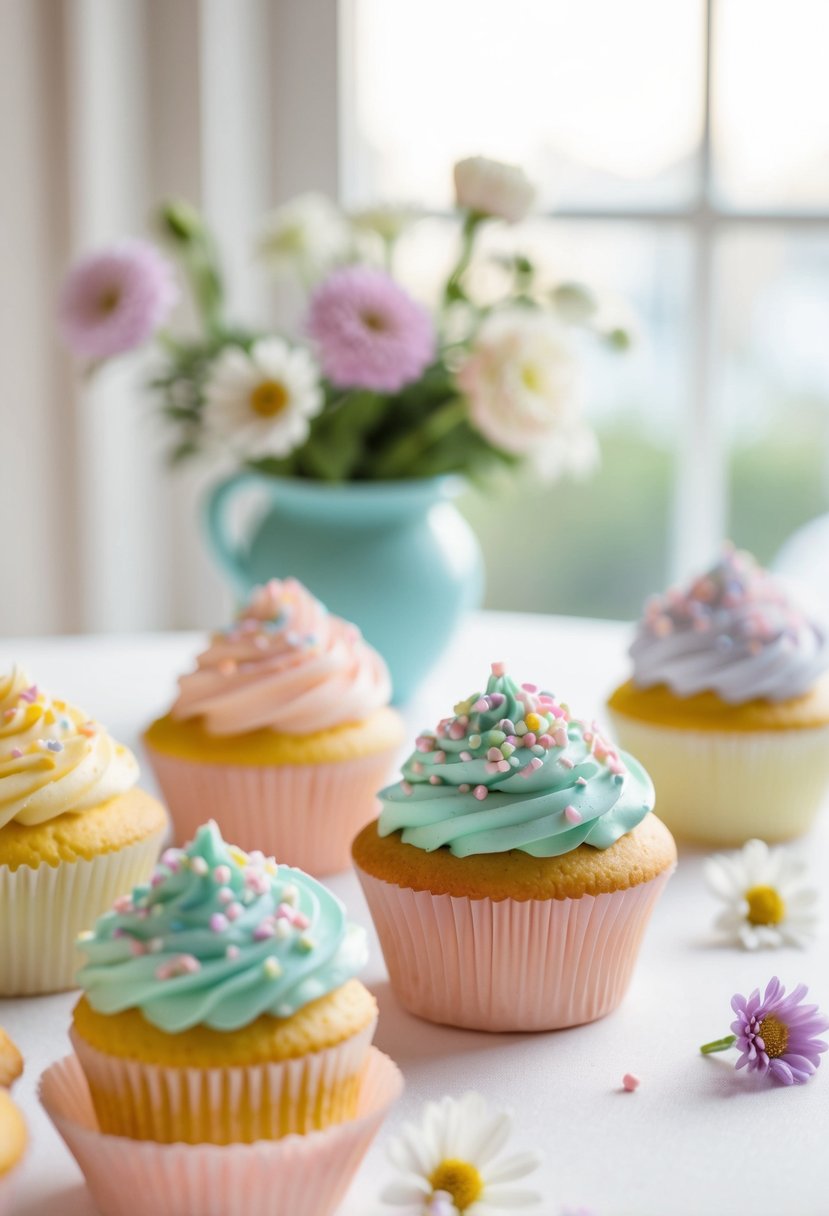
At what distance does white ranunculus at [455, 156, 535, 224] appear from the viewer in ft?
6.28

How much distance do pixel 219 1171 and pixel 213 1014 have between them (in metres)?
0.09

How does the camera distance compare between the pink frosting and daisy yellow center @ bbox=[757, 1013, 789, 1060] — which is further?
the pink frosting

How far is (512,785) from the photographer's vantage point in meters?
1.29

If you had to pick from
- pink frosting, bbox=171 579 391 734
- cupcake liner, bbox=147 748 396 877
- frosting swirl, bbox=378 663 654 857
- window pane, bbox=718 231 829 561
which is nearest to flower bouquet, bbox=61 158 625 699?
pink frosting, bbox=171 579 391 734

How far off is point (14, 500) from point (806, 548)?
1549 mm

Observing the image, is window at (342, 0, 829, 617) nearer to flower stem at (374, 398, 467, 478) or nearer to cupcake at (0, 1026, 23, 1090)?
flower stem at (374, 398, 467, 478)

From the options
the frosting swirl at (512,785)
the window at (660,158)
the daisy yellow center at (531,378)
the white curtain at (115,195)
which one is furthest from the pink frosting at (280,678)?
the white curtain at (115,195)

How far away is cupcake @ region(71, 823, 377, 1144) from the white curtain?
76.8 inches

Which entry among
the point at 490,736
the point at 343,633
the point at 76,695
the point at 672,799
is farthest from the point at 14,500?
the point at 490,736

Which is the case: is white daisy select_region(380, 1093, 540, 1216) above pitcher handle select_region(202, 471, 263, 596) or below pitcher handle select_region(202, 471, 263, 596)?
below

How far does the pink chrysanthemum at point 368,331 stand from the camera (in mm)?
1847

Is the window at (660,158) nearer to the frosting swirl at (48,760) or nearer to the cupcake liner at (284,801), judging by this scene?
the cupcake liner at (284,801)

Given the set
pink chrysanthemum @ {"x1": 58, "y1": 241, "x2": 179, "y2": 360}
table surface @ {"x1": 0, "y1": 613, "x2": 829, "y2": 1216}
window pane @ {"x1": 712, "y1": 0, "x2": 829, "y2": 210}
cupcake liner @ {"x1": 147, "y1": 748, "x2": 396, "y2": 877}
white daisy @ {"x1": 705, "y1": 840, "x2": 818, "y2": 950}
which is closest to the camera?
table surface @ {"x1": 0, "y1": 613, "x2": 829, "y2": 1216}

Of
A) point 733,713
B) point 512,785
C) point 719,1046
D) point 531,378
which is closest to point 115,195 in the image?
point 531,378
